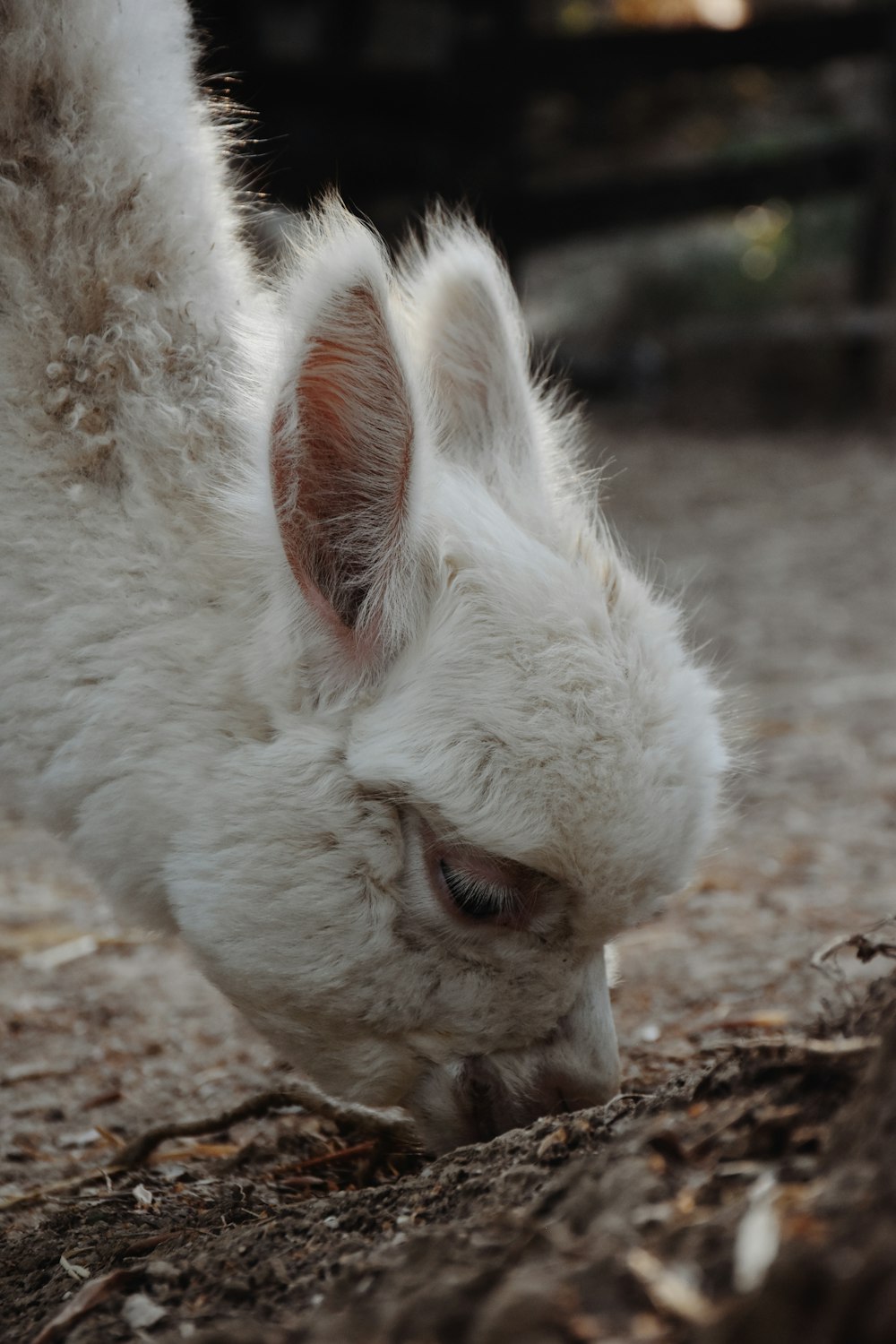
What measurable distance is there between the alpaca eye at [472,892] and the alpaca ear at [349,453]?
43 cm

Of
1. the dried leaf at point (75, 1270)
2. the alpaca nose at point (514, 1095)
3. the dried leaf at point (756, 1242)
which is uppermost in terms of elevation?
the dried leaf at point (756, 1242)

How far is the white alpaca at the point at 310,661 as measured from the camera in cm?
254

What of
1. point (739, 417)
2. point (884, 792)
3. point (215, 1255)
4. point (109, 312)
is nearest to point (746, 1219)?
point (215, 1255)

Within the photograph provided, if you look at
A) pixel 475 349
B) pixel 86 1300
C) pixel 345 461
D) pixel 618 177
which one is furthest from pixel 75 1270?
pixel 618 177

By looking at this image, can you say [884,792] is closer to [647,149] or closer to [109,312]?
[109,312]

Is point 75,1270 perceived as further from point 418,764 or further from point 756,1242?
point 756,1242

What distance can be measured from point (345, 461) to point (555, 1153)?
1256 millimetres

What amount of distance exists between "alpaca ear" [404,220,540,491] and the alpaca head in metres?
0.36

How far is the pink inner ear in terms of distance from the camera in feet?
8.22

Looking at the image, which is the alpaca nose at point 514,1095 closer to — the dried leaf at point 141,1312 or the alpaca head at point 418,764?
the alpaca head at point 418,764

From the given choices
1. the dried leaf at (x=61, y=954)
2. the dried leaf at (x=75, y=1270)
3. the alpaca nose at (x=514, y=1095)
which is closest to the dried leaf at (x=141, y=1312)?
the dried leaf at (x=75, y=1270)

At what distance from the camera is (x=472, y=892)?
2.62m

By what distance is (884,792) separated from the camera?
5605 mm

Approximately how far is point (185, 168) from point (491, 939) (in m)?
1.69
